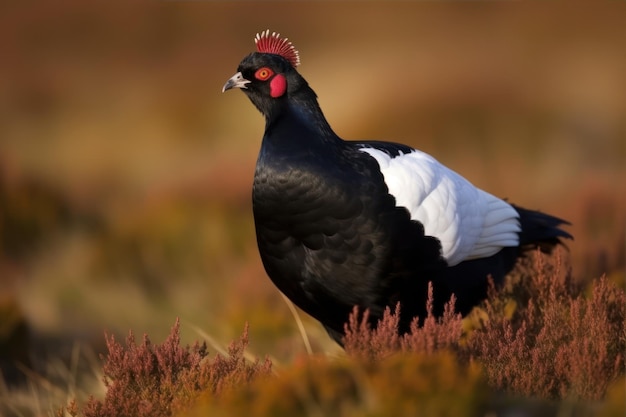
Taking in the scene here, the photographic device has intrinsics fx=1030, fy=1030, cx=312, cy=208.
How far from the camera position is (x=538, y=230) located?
17.3 ft

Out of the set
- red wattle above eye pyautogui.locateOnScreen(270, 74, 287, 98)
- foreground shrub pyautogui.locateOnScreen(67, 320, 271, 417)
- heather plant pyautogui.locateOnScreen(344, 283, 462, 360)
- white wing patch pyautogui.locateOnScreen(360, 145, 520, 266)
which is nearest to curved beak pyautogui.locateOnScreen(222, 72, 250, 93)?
red wattle above eye pyautogui.locateOnScreen(270, 74, 287, 98)

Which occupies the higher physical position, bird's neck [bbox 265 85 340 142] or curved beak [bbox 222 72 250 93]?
curved beak [bbox 222 72 250 93]

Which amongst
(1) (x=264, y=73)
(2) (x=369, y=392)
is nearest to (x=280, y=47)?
(1) (x=264, y=73)

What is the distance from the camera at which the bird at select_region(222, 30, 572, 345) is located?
4.26 meters

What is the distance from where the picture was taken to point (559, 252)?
191 inches

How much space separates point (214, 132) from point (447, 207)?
9.90 metres

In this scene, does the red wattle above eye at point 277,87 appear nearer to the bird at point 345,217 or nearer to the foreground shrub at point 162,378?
the bird at point 345,217

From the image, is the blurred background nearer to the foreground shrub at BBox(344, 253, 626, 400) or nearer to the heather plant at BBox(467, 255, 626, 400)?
the heather plant at BBox(467, 255, 626, 400)

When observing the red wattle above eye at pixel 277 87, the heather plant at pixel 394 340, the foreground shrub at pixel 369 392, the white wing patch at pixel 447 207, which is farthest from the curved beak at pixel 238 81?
the foreground shrub at pixel 369 392

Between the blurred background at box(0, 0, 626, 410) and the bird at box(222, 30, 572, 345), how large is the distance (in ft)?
5.23

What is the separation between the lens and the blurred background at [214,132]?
27.3ft

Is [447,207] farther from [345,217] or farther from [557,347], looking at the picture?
[557,347]

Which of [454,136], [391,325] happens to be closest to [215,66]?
[454,136]

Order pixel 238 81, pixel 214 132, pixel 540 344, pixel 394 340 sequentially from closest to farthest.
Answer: pixel 394 340
pixel 540 344
pixel 238 81
pixel 214 132
